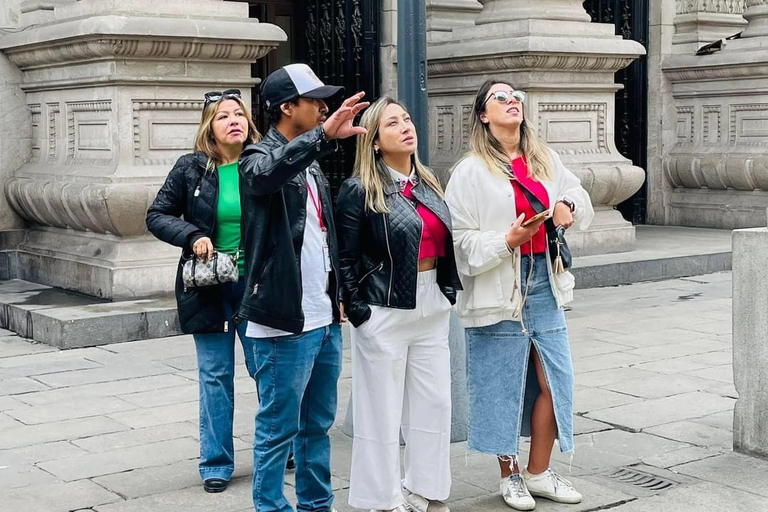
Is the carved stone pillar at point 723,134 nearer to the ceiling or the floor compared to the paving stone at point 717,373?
nearer to the ceiling

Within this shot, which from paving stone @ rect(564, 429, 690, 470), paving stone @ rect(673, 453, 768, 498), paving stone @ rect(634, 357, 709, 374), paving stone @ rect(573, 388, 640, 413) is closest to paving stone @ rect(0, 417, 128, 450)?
paving stone @ rect(564, 429, 690, 470)

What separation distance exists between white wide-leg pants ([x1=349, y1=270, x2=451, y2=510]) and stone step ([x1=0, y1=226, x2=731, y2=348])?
4380 mm

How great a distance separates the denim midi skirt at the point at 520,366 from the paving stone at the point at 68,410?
104 inches

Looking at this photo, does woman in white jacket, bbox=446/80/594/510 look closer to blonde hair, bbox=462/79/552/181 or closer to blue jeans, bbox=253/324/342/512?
blonde hair, bbox=462/79/552/181

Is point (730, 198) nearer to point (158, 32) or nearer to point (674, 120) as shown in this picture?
point (674, 120)

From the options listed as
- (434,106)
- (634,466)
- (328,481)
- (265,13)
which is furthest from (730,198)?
(328,481)

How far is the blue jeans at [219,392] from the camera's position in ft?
18.0

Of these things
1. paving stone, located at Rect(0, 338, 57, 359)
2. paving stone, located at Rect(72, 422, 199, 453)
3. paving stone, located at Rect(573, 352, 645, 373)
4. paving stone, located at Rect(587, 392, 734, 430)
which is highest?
paving stone, located at Rect(0, 338, 57, 359)

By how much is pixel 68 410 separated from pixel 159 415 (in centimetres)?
57

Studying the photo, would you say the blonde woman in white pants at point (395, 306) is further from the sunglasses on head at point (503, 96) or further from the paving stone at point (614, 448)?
the paving stone at point (614, 448)

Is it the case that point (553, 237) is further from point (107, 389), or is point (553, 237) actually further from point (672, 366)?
point (107, 389)

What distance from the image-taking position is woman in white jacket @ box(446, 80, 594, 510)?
5.11 metres

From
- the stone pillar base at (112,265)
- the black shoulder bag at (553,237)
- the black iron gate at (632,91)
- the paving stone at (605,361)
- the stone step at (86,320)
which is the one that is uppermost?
the black iron gate at (632,91)

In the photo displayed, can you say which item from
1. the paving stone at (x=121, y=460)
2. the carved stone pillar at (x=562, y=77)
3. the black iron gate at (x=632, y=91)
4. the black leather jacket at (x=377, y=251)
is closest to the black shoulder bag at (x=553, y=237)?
the black leather jacket at (x=377, y=251)
